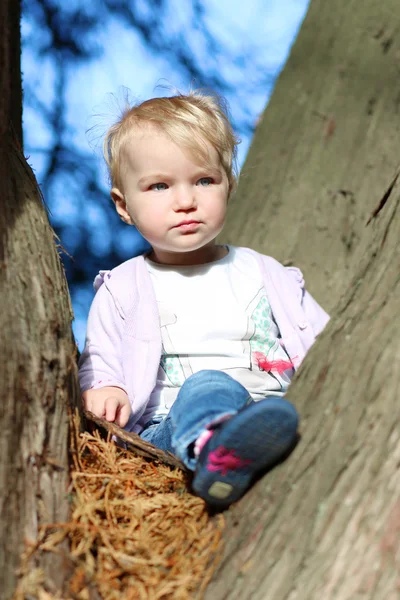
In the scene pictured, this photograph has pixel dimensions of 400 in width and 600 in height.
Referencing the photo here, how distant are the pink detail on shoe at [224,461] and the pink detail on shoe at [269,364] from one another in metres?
0.94

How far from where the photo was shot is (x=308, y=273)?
10.7 ft

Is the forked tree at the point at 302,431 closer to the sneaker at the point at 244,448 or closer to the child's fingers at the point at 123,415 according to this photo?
the sneaker at the point at 244,448

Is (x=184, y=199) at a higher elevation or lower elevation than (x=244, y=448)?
higher

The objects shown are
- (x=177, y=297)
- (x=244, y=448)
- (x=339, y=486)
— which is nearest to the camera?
(x=339, y=486)

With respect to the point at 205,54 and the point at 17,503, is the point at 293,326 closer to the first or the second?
the point at 17,503

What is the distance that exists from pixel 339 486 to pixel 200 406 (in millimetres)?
471

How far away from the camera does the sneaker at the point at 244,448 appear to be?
1483 mm

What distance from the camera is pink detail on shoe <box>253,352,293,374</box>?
97.7 inches

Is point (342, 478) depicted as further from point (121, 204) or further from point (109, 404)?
point (121, 204)

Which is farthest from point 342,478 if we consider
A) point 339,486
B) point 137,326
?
point 137,326

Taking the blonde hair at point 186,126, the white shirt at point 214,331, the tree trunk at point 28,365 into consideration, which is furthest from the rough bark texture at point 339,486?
the blonde hair at point 186,126

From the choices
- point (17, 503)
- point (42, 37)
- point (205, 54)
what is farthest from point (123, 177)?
point (205, 54)

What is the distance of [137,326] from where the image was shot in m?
2.46

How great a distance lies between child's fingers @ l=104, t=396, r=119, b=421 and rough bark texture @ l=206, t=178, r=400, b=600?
682 mm
